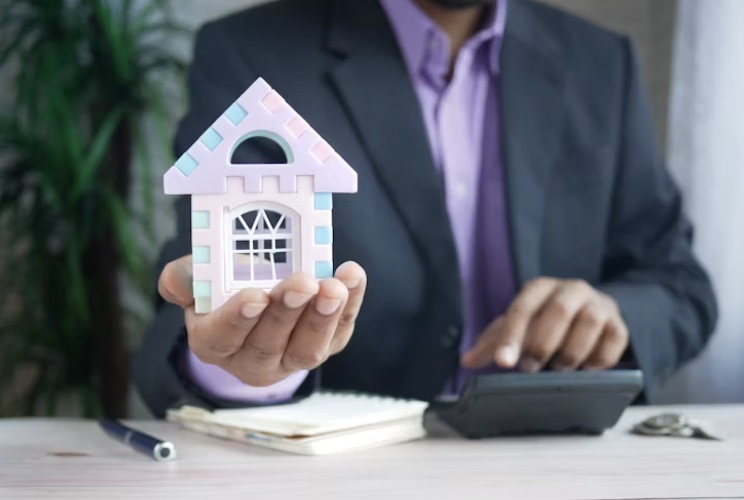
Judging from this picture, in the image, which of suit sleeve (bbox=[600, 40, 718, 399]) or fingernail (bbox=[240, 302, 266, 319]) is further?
suit sleeve (bbox=[600, 40, 718, 399])

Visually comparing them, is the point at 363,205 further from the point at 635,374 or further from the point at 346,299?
the point at 635,374

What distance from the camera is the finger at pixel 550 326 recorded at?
769 millimetres

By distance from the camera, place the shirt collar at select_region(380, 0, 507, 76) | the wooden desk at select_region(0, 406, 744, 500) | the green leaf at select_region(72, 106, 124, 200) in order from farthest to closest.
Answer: the green leaf at select_region(72, 106, 124, 200)
the shirt collar at select_region(380, 0, 507, 76)
the wooden desk at select_region(0, 406, 744, 500)

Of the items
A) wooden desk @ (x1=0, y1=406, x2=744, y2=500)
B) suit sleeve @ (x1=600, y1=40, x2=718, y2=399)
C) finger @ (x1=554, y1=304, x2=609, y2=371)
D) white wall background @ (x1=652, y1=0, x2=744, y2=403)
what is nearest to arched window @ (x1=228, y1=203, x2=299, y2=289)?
wooden desk @ (x1=0, y1=406, x2=744, y2=500)

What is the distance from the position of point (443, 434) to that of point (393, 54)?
1.21 feet

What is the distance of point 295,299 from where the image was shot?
1.37 ft

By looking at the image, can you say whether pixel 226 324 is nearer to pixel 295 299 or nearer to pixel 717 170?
pixel 295 299

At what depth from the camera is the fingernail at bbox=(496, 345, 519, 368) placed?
2.39ft

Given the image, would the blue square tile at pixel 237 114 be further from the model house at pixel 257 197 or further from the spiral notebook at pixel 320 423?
the spiral notebook at pixel 320 423

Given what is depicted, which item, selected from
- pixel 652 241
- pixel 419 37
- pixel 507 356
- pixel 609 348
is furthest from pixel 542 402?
pixel 652 241

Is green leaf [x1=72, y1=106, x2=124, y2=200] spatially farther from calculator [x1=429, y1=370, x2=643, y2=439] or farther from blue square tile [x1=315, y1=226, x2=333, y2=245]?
blue square tile [x1=315, y1=226, x2=333, y2=245]

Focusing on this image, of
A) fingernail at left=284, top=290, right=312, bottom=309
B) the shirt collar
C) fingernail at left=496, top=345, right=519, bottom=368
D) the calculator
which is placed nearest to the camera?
fingernail at left=284, top=290, right=312, bottom=309

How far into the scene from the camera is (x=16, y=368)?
1.48 metres

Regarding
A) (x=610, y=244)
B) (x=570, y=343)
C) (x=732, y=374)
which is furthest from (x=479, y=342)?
(x=732, y=374)
